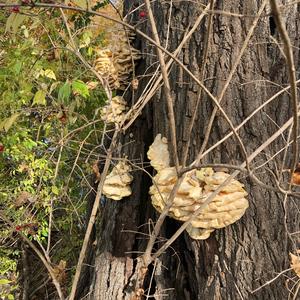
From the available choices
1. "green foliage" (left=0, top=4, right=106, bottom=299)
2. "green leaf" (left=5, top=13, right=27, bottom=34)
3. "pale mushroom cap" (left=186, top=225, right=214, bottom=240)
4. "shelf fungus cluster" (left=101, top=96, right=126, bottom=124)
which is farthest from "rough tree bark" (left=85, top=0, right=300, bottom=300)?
"green leaf" (left=5, top=13, right=27, bottom=34)

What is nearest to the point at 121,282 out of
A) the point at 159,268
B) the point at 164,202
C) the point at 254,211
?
the point at 159,268

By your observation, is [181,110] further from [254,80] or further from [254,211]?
[254,211]

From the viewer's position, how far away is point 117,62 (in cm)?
227

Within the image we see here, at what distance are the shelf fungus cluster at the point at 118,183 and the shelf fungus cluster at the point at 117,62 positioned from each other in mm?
450

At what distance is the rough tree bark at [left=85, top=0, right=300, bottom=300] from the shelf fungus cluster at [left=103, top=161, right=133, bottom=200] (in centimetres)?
6

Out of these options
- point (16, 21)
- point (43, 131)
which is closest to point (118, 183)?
point (16, 21)

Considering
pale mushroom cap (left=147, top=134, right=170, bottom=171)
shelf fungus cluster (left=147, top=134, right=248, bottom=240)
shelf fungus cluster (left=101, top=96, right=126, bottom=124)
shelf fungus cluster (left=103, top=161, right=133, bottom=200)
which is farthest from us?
shelf fungus cluster (left=101, top=96, right=126, bottom=124)

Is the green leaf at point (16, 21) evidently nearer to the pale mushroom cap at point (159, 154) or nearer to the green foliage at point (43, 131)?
the green foliage at point (43, 131)

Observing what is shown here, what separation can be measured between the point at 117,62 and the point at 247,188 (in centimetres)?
94

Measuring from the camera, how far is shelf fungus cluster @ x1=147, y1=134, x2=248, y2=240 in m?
1.63

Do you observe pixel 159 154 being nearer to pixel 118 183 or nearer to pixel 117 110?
pixel 118 183

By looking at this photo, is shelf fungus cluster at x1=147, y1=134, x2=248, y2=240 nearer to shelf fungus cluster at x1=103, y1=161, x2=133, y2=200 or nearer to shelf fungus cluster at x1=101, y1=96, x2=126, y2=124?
shelf fungus cluster at x1=103, y1=161, x2=133, y2=200

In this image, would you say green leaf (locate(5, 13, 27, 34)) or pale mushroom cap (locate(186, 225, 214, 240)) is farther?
pale mushroom cap (locate(186, 225, 214, 240))

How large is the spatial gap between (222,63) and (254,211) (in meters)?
0.59
